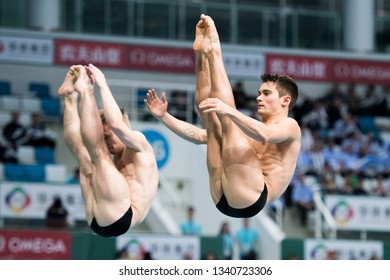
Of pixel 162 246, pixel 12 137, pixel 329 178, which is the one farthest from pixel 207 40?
pixel 329 178

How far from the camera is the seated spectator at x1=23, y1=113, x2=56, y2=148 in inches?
710

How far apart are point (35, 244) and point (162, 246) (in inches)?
73.1

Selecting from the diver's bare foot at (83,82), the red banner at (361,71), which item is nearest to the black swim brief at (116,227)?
the diver's bare foot at (83,82)

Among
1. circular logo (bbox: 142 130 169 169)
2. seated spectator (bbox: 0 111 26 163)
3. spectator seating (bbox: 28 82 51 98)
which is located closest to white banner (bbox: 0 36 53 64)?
spectator seating (bbox: 28 82 51 98)

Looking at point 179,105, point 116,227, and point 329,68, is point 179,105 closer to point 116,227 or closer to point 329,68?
point 329,68

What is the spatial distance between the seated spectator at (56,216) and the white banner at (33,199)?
1.08ft

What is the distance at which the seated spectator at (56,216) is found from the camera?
52.3 feet

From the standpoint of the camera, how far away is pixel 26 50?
19.0 m

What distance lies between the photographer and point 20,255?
15.1 meters

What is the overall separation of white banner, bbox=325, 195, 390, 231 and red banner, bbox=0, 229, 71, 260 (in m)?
4.46

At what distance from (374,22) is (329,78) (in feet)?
6.55

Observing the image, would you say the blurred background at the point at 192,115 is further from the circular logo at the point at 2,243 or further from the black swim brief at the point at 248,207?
the black swim brief at the point at 248,207

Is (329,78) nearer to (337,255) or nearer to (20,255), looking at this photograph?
(337,255)
